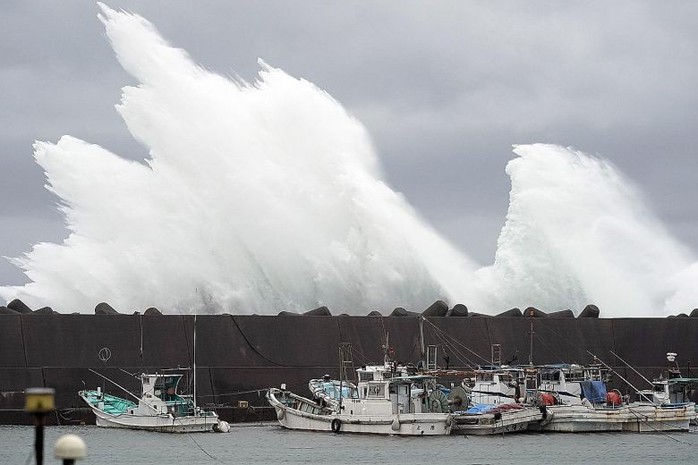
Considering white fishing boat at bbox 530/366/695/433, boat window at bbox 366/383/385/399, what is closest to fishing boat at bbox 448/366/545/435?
white fishing boat at bbox 530/366/695/433

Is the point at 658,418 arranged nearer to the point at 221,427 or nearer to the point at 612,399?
the point at 612,399

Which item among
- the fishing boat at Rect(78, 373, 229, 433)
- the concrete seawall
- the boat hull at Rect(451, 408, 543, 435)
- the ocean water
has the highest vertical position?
the concrete seawall

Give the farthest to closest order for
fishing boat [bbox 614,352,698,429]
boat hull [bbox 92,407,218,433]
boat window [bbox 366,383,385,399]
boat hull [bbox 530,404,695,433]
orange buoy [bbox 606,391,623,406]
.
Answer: orange buoy [bbox 606,391,623,406] < fishing boat [bbox 614,352,698,429] < boat hull [bbox 530,404,695,433] < boat hull [bbox 92,407,218,433] < boat window [bbox 366,383,385,399]

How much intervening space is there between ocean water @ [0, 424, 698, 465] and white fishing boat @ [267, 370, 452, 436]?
0.48 meters

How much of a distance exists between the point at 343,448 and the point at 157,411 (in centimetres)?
828

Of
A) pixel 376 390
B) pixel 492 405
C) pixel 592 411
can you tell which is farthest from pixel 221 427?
pixel 592 411

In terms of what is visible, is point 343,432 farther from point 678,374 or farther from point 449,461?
point 678,374

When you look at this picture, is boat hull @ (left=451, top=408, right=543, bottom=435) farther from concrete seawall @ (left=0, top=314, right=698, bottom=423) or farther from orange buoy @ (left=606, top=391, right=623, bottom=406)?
concrete seawall @ (left=0, top=314, right=698, bottom=423)

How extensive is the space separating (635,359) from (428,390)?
13514 mm

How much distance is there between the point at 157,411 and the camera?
4750 cm

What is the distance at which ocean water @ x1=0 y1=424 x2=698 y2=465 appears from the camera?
39.2 metres

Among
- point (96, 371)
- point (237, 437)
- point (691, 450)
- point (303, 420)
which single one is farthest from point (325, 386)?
point (691, 450)

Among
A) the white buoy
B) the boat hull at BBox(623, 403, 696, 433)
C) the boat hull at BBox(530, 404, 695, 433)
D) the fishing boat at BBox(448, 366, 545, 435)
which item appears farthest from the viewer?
the boat hull at BBox(623, 403, 696, 433)

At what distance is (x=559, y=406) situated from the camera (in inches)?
1919
